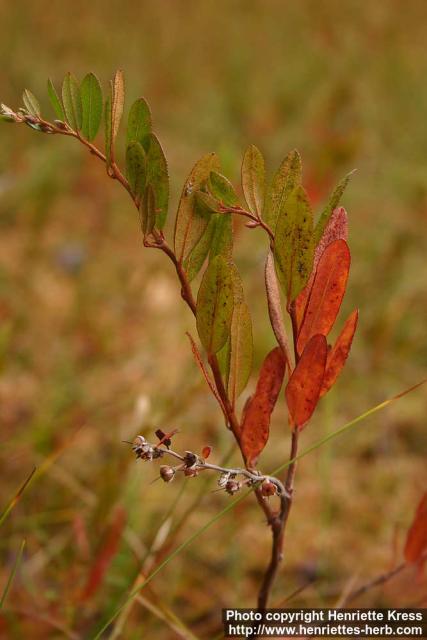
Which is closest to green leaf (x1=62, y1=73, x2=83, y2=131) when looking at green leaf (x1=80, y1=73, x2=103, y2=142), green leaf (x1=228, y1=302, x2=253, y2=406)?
green leaf (x1=80, y1=73, x2=103, y2=142)

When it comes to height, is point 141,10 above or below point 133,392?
above

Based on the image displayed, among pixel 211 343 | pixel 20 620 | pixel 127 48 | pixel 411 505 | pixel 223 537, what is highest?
pixel 127 48

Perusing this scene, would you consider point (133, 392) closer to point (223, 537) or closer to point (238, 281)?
point (223, 537)

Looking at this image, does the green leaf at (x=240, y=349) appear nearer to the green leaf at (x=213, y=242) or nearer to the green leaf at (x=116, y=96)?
the green leaf at (x=213, y=242)

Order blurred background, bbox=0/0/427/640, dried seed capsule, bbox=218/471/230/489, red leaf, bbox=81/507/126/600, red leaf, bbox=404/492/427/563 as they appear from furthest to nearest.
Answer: blurred background, bbox=0/0/427/640 < red leaf, bbox=81/507/126/600 < red leaf, bbox=404/492/427/563 < dried seed capsule, bbox=218/471/230/489

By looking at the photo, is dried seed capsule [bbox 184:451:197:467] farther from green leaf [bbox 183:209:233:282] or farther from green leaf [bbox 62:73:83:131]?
green leaf [bbox 62:73:83:131]

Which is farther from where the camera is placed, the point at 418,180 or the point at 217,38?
the point at 217,38

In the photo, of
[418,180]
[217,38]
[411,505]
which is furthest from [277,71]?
[411,505]
